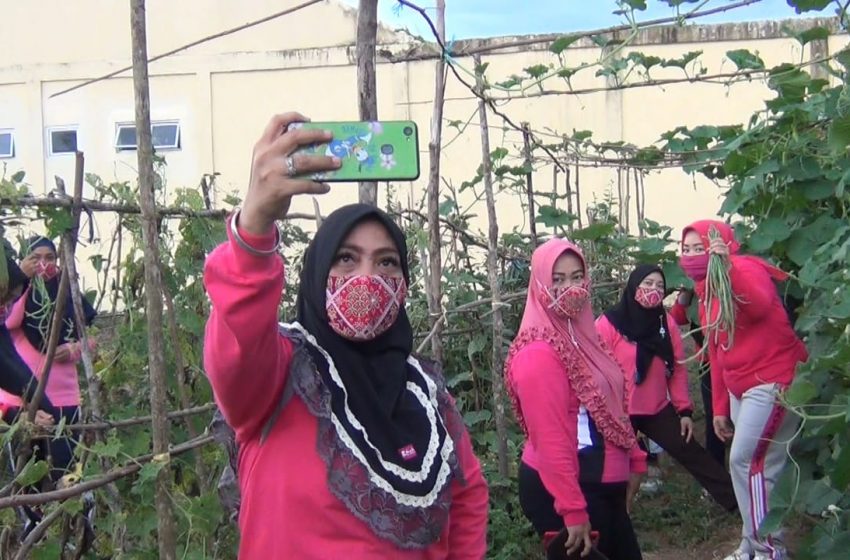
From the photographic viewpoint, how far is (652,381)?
19.5ft

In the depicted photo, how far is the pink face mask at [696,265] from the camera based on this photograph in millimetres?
5051

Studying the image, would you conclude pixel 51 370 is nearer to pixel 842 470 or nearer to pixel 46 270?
pixel 46 270

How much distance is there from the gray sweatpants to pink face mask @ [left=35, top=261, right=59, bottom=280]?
3.14 m

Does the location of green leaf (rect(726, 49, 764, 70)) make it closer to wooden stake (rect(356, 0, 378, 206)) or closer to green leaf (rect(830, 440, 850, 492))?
green leaf (rect(830, 440, 850, 492))

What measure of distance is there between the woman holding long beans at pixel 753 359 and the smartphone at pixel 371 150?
→ 10.1 ft

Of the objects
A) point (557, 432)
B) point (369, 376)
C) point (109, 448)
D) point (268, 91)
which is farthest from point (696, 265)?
point (268, 91)

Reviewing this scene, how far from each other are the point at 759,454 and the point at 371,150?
3.70 metres

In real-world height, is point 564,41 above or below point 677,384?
above

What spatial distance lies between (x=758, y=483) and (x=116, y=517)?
3112 mm

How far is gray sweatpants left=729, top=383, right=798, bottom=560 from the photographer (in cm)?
491

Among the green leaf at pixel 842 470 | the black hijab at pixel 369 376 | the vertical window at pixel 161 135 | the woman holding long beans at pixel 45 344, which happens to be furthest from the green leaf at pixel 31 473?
the vertical window at pixel 161 135

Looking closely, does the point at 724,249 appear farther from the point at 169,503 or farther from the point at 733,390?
the point at 169,503

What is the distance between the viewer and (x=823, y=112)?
449 centimetres

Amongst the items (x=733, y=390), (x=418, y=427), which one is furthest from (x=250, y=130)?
(x=418, y=427)
